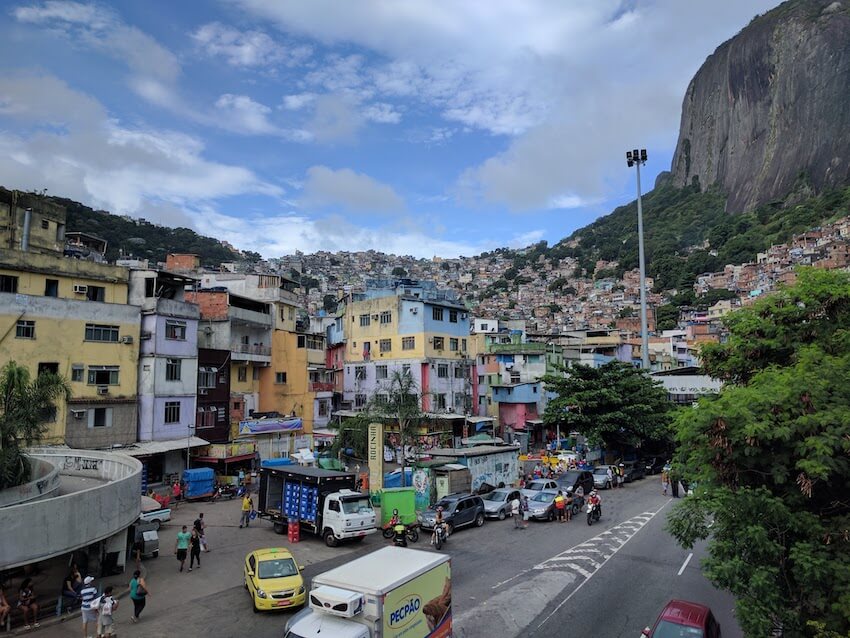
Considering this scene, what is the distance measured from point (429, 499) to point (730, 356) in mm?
16969

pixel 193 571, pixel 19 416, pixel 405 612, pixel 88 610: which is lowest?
pixel 193 571

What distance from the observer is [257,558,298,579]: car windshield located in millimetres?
14414

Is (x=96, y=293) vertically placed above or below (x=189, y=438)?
above

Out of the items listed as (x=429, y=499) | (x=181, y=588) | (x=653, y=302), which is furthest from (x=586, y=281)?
(x=181, y=588)

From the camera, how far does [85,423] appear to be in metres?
A: 29.6

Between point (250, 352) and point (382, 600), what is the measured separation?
35406 mm

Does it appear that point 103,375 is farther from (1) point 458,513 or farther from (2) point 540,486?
(2) point 540,486

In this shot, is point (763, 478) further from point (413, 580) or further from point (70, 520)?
point (70, 520)

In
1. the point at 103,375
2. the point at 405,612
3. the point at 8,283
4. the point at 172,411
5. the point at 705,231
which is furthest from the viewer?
the point at 705,231

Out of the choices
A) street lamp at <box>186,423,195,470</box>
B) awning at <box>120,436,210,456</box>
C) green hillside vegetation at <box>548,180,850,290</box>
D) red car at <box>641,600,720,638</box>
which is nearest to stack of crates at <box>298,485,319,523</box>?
awning at <box>120,436,210,456</box>

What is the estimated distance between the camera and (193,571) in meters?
17.7

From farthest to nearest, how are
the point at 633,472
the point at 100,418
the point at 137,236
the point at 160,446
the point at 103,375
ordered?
the point at 137,236
the point at 633,472
the point at 160,446
the point at 103,375
the point at 100,418

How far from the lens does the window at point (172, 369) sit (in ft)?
108

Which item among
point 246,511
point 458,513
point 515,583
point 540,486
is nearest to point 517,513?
point 458,513
